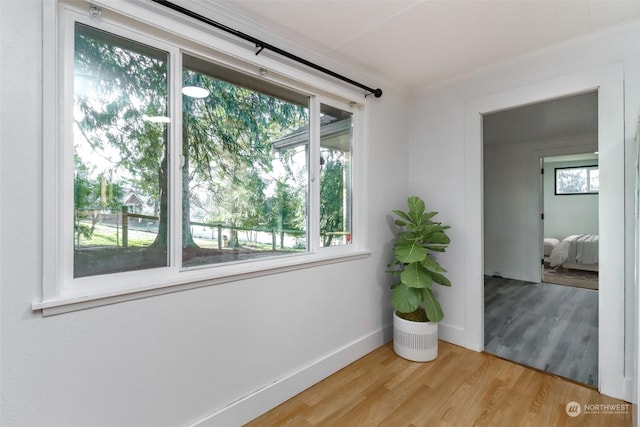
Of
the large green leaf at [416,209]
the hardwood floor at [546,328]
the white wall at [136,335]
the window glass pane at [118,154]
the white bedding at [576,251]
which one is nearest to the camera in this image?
the white wall at [136,335]

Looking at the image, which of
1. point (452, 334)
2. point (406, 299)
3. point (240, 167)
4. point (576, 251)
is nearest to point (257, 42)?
point (240, 167)

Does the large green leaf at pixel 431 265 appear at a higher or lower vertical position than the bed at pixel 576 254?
higher

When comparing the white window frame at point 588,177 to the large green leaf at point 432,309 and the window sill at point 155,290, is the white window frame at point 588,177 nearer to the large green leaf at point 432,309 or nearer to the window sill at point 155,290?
the large green leaf at point 432,309

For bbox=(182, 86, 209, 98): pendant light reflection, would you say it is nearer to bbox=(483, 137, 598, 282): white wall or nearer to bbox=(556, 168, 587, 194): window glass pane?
bbox=(483, 137, 598, 282): white wall

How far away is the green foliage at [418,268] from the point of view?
2299mm

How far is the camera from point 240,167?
185 centimetres

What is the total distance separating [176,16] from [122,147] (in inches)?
29.1

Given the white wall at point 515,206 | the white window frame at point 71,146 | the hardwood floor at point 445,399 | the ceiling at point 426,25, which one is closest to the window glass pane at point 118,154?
the white window frame at point 71,146

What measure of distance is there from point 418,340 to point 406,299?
0.38m

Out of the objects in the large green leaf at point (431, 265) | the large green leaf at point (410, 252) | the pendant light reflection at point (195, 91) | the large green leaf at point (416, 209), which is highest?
the pendant light reflection at point (195, 91)

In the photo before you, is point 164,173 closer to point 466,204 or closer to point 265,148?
point 265,148

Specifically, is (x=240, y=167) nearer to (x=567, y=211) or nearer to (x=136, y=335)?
(x=136, y=335)

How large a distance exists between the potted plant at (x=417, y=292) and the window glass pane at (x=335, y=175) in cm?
50

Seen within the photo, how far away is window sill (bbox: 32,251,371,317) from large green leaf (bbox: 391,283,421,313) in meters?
0.68
